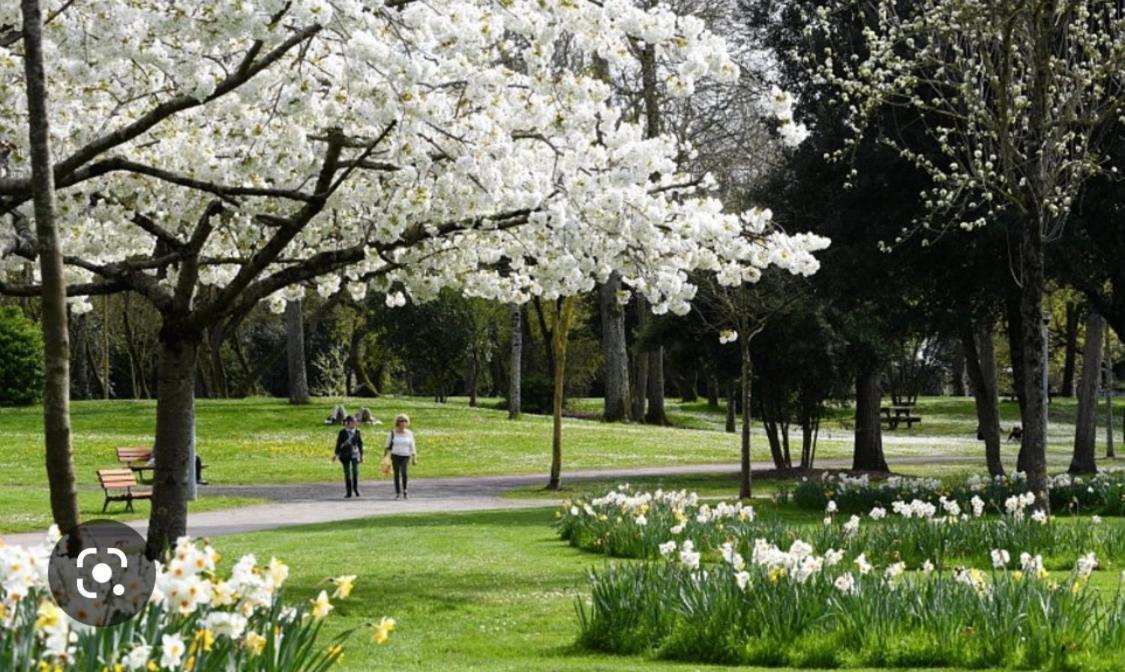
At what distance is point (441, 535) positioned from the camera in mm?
18172

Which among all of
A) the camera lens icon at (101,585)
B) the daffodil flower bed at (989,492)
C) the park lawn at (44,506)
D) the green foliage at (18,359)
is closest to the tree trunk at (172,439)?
the camera lens icon at (101,585)

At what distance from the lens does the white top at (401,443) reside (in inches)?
1004

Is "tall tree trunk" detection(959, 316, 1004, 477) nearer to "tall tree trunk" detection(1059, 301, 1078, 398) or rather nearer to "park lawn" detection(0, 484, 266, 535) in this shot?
"park lawn" detection(0, 484, 266, 535)

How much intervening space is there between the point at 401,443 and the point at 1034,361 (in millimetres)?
12606

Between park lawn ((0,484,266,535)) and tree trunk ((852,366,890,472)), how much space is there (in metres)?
13.2

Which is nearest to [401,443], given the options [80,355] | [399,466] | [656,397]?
[399,466]

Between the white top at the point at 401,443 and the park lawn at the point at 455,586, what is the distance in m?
4.48

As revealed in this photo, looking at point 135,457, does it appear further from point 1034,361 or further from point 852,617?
point 852,617

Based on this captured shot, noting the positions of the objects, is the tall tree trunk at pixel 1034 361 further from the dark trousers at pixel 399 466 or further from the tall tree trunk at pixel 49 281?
the dark trousers at pixel 399 466

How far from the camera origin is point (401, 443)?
25594 millimetres

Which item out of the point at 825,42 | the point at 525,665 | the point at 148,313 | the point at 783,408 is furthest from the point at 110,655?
the point at 148,313

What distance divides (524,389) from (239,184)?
44.6 meters

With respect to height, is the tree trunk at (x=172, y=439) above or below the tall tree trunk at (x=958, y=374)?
below

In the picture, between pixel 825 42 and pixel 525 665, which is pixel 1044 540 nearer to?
pixel 525 665
